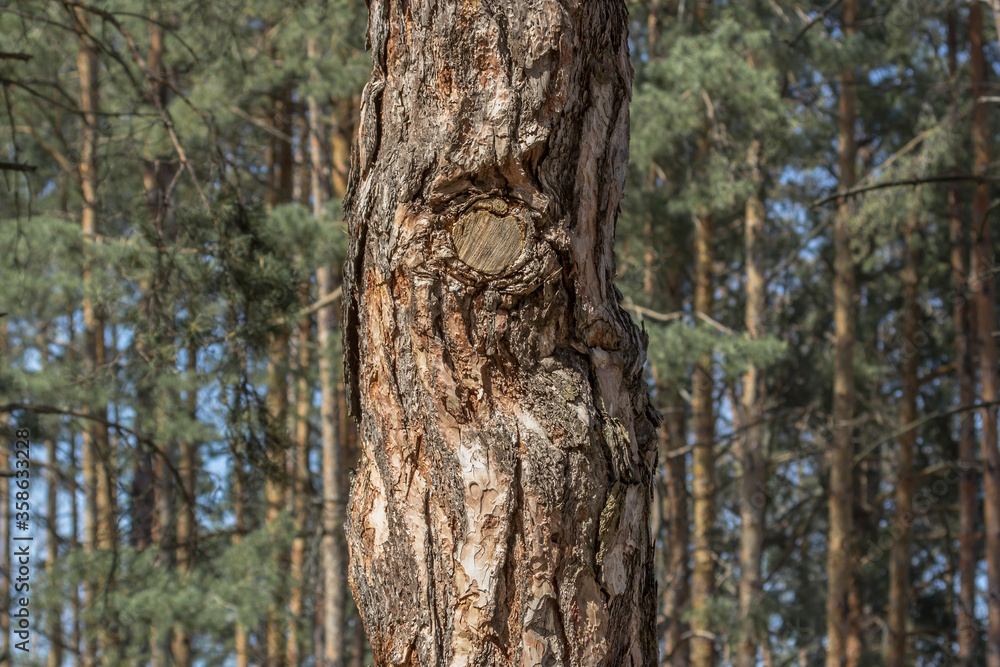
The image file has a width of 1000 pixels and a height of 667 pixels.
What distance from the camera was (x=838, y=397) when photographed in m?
9.74

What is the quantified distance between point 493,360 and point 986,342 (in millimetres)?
10355

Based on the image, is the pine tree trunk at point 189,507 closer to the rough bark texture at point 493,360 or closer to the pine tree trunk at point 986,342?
the rough bark texture at point 493,360

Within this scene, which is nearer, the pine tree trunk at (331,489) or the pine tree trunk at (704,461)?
the pine tree trunk at (331,489)

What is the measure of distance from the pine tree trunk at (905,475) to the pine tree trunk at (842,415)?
3.95ft

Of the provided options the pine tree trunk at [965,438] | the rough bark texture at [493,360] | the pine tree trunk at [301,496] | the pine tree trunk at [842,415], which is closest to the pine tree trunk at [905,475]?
the pine tree trunk at [965,438]

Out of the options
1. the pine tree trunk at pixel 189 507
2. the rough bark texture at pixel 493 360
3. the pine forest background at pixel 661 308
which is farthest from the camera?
the pine forest background at pixel 661 308

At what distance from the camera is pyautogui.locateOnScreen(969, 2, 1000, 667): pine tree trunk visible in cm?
958

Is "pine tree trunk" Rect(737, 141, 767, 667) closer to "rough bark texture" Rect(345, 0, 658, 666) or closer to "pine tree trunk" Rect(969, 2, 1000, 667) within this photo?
"pine tree trunk" Rect(969, 2, 1000, 667)

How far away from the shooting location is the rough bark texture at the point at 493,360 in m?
1.74

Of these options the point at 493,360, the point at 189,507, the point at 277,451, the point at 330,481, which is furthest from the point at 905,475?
the point at 493,360

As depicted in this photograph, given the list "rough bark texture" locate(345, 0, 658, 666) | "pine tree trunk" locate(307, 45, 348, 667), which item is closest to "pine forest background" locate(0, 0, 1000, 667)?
"pine tree trunk" locate(307, 45, 348, 667)

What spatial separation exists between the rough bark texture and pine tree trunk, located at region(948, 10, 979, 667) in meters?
10.0

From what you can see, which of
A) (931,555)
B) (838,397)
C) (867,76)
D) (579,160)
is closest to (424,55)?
(579,160)

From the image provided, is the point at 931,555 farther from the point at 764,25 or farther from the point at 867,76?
the point at 764,25
